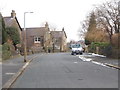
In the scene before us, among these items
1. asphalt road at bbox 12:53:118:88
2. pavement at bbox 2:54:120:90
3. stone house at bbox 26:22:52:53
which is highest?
stone house at bbox 26:22:52:53

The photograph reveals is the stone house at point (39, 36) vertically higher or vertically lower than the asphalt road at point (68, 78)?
higher

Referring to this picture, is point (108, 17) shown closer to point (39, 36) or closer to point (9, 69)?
point (9, 69)

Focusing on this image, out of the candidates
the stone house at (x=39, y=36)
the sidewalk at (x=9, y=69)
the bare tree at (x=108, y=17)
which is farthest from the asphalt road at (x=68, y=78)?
the stone house at (x=39, y=36)

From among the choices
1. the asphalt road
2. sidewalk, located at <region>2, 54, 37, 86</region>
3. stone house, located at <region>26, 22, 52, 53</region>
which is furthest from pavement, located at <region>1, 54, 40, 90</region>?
stone house, located at <region>26, 22, 52, 53</region>

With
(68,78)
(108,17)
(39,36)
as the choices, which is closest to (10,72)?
(68,78)

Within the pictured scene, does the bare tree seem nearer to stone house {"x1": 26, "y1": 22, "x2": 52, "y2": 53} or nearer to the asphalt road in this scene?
the asphalt road

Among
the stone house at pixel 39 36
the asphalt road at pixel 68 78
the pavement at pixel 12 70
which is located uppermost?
the stone house at pixel 39 36

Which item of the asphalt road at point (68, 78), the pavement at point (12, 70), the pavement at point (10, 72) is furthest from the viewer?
the pavement at point (12, 70)

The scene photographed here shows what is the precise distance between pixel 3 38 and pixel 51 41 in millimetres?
82263

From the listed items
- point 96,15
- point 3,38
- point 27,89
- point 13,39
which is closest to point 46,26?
point 13,39

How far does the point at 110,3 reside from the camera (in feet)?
188

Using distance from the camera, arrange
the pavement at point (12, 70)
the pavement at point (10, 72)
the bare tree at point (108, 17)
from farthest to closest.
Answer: the bare tree at point (108, 17), the pavement at point (12, 70), the pavement at point (10, 72)

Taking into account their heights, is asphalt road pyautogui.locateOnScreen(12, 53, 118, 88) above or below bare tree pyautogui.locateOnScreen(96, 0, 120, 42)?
below

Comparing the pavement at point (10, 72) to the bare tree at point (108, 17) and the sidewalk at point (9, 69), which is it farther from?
the bare tree at point (108, 17)
